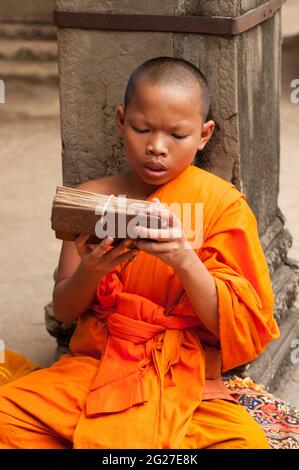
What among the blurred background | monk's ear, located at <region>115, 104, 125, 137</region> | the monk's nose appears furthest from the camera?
the blurred background

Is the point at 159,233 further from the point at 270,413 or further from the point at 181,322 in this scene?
the point at 270,413

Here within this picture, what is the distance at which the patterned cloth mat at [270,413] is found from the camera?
2.79 metres

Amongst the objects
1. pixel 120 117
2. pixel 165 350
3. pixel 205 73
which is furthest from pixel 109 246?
pixel 205 73

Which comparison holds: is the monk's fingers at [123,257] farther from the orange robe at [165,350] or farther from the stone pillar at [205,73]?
the stone pillar at [205,73]

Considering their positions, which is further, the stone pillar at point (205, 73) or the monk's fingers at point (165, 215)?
the stone pillar at point (205, 73)

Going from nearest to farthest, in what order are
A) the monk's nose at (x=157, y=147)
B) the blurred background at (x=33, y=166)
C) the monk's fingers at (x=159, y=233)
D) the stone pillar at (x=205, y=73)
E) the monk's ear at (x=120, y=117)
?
the monk's fingers at (x=159, y=233), the monk's nose at (x=157, y=147), the monk's ear at (x=120, y=117), the stone pillar at (x=205, y=73), the blurred background at (x=33, y=166)

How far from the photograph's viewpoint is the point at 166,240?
2383 mm

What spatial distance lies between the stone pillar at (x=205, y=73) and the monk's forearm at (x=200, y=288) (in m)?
0.60

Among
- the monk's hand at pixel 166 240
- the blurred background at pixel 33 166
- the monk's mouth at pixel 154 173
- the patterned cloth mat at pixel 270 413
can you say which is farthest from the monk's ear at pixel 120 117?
the blurred background at pixel 33 166

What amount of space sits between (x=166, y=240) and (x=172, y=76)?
530mm

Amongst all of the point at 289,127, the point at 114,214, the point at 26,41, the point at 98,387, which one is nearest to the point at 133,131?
the point at 114,214

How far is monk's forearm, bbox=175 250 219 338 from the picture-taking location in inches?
97.7

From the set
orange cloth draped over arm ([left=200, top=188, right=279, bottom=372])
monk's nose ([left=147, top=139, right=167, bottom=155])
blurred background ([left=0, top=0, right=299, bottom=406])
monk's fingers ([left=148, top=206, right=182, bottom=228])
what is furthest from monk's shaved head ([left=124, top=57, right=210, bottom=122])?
blurred background ([left=0, top=0, right=299, bottom=406])

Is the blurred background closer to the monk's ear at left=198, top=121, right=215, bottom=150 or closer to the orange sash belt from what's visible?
the orange sash belt
